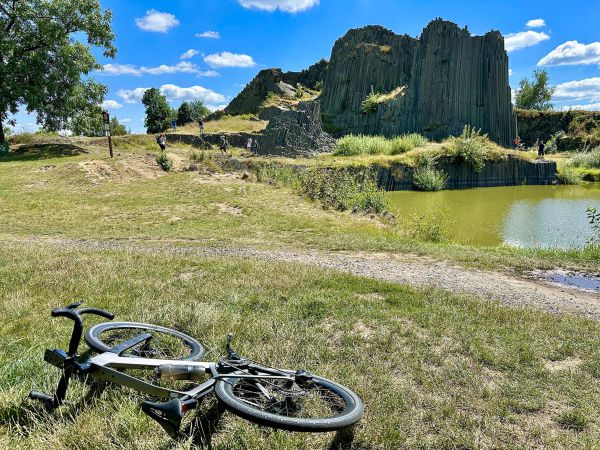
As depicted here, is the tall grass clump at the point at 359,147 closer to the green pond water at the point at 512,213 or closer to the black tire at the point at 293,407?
the green pond water at the point at 512,213

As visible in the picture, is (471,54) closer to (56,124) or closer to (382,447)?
(56,124)

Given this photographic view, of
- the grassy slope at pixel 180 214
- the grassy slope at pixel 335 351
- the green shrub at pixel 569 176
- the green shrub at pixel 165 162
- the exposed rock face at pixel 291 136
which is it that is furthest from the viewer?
the green shrub at pixel 569 176

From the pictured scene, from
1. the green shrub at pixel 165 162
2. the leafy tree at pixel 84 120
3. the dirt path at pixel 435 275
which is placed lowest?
the dirt path at pixel 435 275

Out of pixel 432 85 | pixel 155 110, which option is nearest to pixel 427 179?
pixel 432 85

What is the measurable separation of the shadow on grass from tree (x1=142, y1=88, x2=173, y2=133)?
142 feet

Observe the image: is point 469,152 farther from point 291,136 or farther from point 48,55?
point 48,55

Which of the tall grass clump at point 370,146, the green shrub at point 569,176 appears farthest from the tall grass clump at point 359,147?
the green shrub at point 569,176

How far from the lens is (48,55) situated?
87.0 ft

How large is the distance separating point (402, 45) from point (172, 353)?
5352 cm

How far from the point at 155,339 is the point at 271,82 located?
220 feet

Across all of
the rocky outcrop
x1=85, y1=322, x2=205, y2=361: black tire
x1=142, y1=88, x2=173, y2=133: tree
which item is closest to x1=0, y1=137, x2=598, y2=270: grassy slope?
x1=85, y1=322, x2=205, y2=361: black tire

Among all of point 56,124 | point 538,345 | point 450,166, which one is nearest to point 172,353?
point 538,345

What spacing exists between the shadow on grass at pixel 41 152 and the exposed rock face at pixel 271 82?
121 ft

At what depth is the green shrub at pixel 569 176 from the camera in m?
36.0
